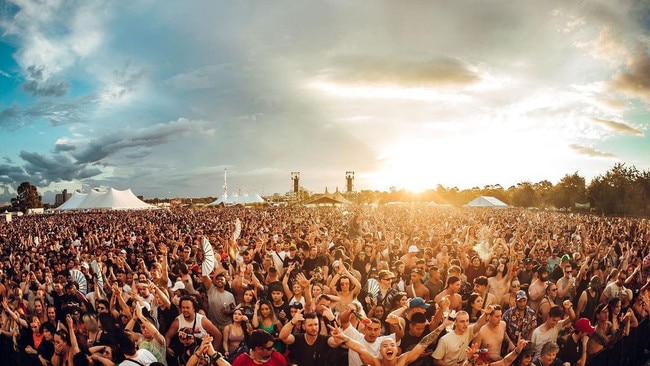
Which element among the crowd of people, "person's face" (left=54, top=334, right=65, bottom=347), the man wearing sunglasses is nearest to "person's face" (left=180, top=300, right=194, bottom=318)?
the crowd of people

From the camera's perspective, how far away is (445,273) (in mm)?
7418

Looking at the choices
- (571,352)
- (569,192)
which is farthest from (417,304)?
(569,192)

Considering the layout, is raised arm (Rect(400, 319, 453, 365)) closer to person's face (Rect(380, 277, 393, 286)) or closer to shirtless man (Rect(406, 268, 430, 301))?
person's face (Rect(380, 277, 393, 286))

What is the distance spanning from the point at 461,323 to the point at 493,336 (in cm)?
66

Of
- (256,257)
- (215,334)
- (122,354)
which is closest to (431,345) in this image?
(215,334)

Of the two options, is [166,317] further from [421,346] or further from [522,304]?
[522,304]

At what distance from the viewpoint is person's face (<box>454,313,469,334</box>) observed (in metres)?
4.23

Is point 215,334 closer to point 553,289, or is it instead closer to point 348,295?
point 348,295

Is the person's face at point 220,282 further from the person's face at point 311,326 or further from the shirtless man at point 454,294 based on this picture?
the shirtless man at point 454,294

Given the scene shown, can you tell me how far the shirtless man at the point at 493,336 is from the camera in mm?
4520

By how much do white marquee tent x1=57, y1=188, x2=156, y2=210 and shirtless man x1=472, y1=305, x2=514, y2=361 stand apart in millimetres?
36707

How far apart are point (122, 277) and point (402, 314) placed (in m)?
5.08

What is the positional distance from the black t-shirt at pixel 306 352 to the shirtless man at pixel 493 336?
180 cm

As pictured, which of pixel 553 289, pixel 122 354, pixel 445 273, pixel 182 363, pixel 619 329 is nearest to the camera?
pixel 122 354
